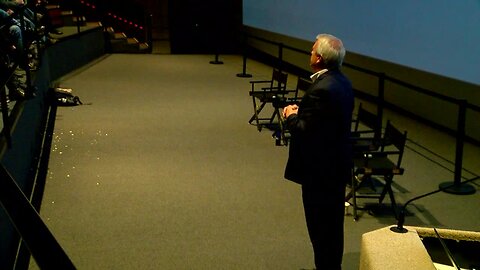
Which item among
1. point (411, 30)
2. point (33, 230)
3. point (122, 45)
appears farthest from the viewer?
point (122, 45)

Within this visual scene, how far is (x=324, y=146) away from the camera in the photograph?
2979 mm

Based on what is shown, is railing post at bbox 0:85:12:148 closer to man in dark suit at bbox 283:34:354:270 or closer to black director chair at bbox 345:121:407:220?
man in dark suit at bbox 283:34:354:270

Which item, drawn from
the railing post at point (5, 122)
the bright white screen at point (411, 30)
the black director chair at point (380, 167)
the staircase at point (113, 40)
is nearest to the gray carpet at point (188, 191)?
the black director chair at point (380, 167)

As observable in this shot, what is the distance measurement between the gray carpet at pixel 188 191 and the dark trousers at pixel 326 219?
472 mm

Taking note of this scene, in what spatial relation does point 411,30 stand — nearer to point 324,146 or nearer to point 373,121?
point 373,121

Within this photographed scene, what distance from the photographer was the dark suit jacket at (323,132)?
2912 millimetres

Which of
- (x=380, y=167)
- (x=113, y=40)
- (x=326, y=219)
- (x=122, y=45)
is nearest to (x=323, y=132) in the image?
(x=326, y=219)

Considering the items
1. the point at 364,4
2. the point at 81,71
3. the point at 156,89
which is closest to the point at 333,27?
the point at 364,4

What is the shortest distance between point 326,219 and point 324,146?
42 centimetres

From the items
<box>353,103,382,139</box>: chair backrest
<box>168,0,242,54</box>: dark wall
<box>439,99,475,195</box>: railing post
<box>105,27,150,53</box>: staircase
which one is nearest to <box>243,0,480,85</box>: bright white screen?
<box>439,99,475,195</box>: railing post

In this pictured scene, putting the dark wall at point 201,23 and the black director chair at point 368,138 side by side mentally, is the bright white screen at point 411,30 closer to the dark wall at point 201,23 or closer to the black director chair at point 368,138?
the black director chair at point 368,138

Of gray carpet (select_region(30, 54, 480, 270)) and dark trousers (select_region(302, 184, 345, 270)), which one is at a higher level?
dark trousers (select_region(302, 184, 345, 270))

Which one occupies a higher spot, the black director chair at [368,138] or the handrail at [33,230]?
the handrail at [33,230]

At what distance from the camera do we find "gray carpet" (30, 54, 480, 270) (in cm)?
383
